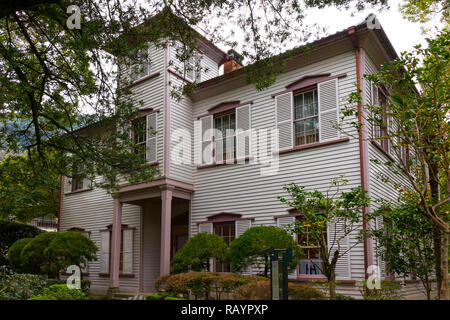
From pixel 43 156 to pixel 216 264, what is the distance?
621 cm

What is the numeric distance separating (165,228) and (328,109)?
617 centimetres

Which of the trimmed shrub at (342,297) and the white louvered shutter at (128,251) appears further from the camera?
the white louvered shutter at (128,251)

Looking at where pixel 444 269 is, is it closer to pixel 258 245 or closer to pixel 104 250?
pixel 258 245

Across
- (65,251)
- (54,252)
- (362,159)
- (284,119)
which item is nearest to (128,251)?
(65,251)

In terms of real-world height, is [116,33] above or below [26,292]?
above

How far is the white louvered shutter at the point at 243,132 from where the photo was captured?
13375 mm

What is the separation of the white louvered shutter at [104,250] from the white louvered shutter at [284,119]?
8.71 m

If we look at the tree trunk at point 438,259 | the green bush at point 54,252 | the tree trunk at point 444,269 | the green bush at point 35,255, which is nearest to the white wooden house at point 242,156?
the green bush at point 54,252

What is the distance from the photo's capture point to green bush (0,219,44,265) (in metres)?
19.2

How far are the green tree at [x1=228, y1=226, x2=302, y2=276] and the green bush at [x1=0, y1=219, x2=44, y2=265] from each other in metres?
12.6

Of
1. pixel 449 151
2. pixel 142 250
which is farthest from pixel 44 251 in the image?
pixel 449 151

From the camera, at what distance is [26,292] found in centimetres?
934

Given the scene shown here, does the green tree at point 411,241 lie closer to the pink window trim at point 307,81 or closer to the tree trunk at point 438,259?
the tree trunk at point 438,259

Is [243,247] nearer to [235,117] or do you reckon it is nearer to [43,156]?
[235,117]
